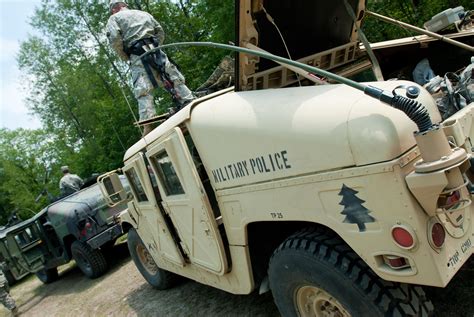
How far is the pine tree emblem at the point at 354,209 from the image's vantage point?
2.13m

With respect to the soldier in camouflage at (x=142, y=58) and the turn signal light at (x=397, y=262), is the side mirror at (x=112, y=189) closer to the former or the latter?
the soldier in camouflage at (x=142, y=58)

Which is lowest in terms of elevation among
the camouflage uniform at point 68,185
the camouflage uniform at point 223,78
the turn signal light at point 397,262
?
A: the turn signal light at point 397,262

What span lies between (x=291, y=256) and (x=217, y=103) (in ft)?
4.09

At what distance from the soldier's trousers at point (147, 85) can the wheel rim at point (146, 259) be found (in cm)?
191

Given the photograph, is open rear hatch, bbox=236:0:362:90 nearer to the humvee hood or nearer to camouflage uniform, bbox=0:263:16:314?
A: the humvee hood

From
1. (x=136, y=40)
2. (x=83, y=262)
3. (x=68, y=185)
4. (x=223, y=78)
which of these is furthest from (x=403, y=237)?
(x=68, y=185)

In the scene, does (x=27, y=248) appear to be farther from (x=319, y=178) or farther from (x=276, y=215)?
(x=319, y=178)

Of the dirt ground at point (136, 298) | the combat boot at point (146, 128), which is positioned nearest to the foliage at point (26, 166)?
the dirt ground at point (136, 298)

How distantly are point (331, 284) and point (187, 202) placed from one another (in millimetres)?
1559

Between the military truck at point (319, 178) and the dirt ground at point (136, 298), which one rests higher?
the military truck at point (319, 178)

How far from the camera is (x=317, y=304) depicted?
2627 mm

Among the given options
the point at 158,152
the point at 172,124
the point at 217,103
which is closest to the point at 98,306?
the point at 158,152

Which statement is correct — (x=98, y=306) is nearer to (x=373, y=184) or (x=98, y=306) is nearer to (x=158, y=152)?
(x=158, y=152)

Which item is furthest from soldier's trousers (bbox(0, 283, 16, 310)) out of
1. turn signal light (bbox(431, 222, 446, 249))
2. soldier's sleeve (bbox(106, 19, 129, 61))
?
turn signal light (bbox(431, 222, 446, 249))
